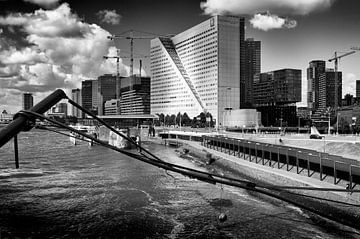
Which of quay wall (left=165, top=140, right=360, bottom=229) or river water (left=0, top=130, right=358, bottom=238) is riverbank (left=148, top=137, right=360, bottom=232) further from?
river water (left=0, top=130, right=358, bottom=238)

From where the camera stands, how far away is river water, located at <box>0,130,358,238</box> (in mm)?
26594

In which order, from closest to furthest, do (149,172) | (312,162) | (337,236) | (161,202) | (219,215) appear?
1. (337,236)
2. (219,215)
3. (161,202)
4. (312,162)
5. (149,172)

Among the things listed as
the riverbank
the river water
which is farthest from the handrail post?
the river water

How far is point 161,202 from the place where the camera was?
3647 centimetres

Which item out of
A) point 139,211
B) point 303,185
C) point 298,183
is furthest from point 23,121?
point 298,183

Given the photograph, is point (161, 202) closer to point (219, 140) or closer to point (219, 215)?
point (219, 215)

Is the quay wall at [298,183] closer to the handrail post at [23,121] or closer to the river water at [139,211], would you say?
the river water at [139,211]

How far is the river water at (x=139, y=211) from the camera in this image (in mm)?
26594

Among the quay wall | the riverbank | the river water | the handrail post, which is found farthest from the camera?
the quay wall

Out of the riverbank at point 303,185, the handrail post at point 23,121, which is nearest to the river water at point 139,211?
the riverbank at point 303,185

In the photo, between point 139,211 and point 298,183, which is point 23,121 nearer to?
point 139,211

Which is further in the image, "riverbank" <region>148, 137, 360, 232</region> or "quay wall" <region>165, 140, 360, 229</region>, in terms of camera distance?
"quay wall" <region>165, 140, 360, 229</region>

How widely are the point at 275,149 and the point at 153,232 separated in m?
32.6

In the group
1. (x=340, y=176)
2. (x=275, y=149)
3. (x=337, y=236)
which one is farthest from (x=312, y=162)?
(x=337, y=236)
